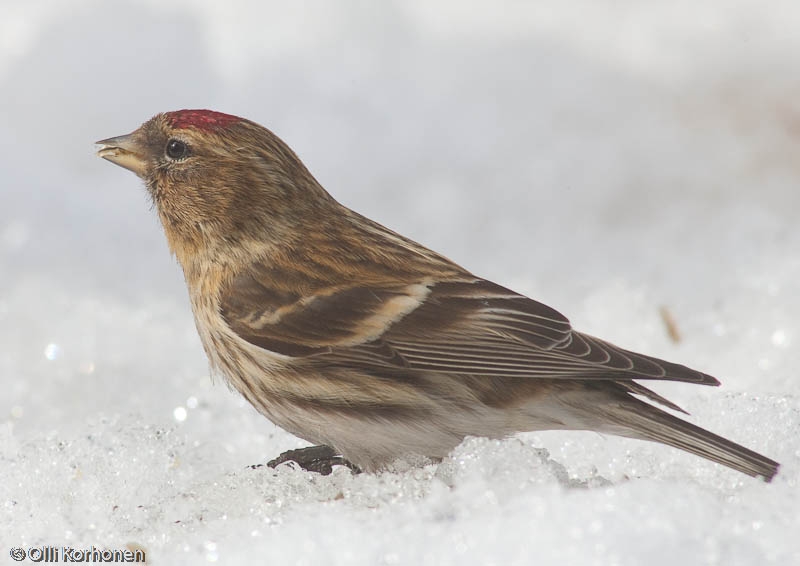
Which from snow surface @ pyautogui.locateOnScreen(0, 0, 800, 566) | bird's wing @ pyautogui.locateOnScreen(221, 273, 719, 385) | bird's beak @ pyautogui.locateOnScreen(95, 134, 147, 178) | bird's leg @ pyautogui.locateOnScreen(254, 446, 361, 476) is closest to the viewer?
snow surface @ pyautogui.locateOnScreen(0, 0, 800, 566)

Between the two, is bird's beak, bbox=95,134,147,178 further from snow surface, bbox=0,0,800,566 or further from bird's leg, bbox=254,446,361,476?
bird's leg, bbox=254,446,361,476

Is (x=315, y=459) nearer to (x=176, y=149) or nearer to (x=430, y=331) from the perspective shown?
(x=430, y=331)

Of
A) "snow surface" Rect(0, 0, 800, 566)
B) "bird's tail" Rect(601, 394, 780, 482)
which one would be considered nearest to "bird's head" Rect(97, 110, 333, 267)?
"snow surface" Rect(0, 0, 800, 566)

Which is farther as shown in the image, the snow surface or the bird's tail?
the bird's tail

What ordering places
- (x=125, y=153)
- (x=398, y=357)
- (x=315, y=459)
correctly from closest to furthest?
1. (x=398, y=357)
2. (x=315, y=459)
3. (x=125, y=153)

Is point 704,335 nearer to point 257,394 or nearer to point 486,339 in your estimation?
point 486,339

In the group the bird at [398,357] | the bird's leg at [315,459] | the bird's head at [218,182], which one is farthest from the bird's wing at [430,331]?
the bird's leg at [315,459]

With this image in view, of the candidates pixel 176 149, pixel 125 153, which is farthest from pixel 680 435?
pixel 125 153

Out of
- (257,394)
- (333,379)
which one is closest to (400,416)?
(333,379)
